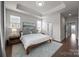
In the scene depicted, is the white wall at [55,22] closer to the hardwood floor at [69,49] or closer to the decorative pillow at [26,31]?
the hardwood floor at [69,49]

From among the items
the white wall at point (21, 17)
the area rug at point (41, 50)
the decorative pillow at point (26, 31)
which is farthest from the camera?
the decorative pillow at point (26, 31)

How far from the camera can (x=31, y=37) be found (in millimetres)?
1387

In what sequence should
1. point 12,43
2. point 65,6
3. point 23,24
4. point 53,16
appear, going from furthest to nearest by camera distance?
point 65,6, point 53,16, point 23,24, point 12,43

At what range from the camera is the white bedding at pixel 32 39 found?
1.34 metres

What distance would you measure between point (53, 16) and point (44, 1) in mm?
397

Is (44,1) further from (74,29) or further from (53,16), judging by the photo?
(74,29)

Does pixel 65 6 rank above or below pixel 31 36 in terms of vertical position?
above

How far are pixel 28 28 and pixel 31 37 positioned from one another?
217 millimetres

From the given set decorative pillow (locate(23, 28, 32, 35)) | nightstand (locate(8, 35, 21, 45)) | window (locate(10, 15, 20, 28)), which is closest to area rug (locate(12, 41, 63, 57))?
nightstand (locate(8, 35, 21, 45))

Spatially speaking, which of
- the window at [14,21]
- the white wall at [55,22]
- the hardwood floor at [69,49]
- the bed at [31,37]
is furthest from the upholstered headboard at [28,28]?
the hardwood floor at [69,49]

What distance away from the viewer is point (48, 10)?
4.64ft

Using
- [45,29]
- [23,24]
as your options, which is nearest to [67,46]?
[45,29]

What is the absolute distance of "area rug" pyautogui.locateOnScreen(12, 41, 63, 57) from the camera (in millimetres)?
1245

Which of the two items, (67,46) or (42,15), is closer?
(42,15)
